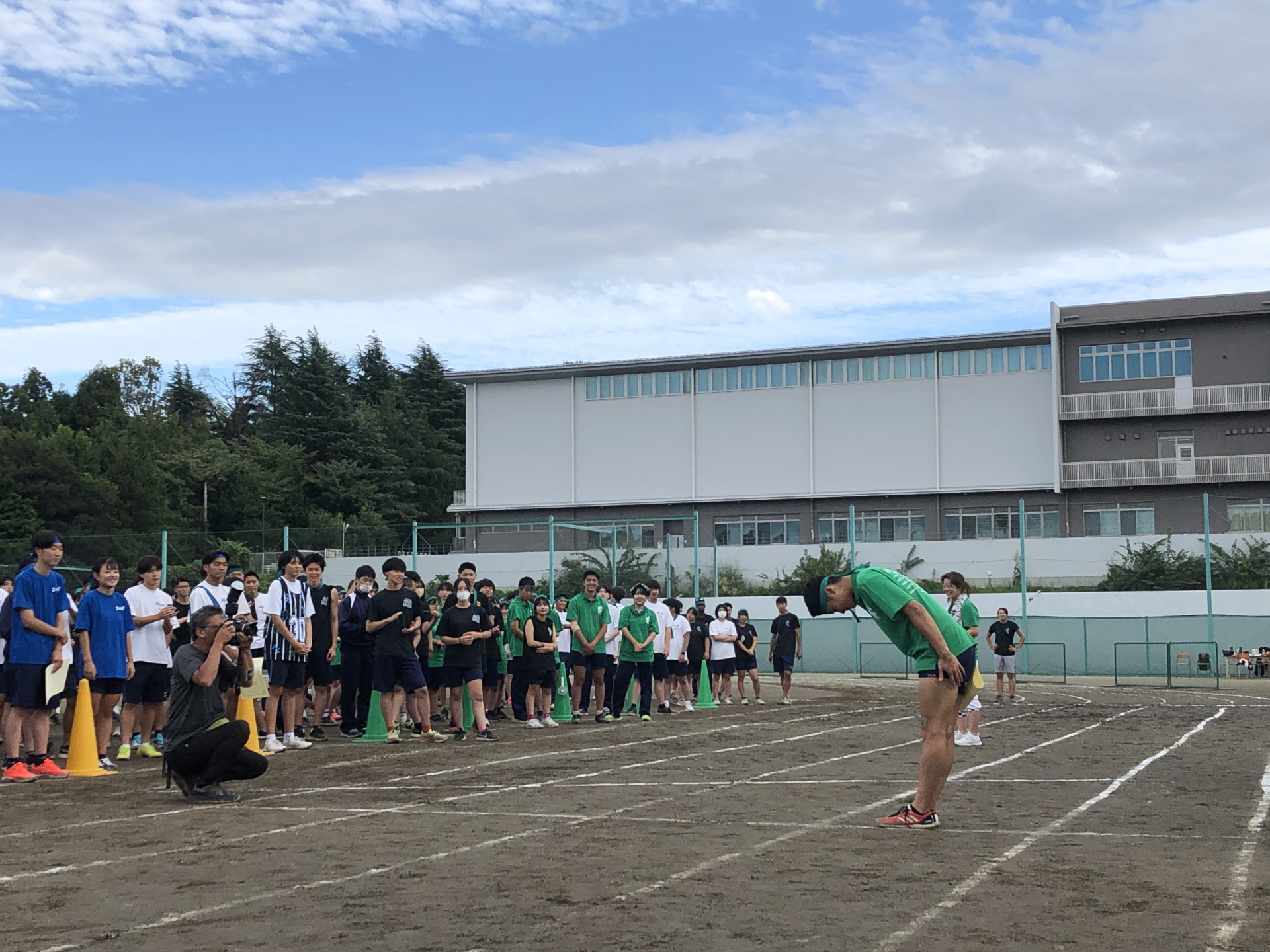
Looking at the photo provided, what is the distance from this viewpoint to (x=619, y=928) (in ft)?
19.6

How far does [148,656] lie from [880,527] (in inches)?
2096

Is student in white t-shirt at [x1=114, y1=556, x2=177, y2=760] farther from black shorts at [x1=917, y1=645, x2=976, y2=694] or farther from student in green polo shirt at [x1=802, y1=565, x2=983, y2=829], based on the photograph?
black shorts at [x1=917, y1=645, x2=976, y2=694]

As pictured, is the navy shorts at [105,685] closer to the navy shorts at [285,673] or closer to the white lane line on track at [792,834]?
the navy shorts at [285,673]

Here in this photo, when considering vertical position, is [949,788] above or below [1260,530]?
below

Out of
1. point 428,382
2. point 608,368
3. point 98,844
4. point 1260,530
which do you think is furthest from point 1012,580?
point 428,382

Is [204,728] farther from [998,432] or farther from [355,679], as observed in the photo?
[998,432]

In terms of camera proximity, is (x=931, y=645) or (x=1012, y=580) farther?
(x=1012, y=580)

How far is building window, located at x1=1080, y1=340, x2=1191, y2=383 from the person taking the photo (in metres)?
61.7

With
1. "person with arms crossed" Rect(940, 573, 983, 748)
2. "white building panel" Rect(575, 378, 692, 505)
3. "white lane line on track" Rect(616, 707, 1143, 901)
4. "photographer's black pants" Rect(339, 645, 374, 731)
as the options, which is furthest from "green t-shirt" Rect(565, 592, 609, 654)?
"white building panel" Rect(575, 378, 692, 505)

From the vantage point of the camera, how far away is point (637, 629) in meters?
19.7

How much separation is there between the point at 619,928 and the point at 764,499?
199ft

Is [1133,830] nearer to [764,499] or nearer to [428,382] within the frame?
[764,499]

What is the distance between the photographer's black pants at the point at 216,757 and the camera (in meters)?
10.2

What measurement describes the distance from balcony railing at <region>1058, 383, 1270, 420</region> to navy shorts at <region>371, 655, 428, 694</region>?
51657mm
